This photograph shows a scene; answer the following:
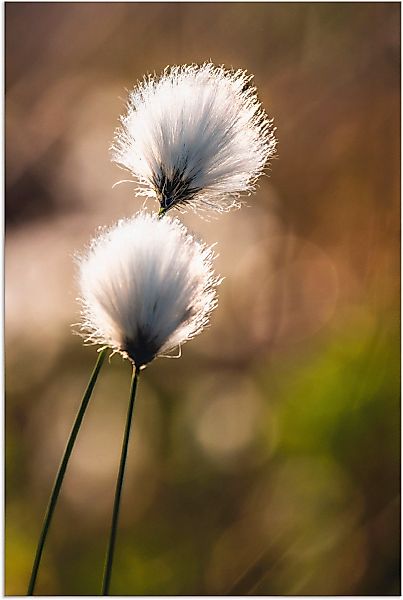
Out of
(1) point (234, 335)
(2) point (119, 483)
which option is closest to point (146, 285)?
(2) point (119, 483)

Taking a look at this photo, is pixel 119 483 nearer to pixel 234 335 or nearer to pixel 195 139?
pixel 195 139

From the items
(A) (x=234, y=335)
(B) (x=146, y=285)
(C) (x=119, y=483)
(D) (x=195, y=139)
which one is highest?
(A) (x=234, y=335)

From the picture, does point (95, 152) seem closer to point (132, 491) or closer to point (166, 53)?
point (166, 53)

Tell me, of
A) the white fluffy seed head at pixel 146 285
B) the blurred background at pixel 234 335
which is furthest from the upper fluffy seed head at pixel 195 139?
the blurred background at pixel 234 335

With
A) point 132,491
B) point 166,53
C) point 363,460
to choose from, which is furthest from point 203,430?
point 166,53

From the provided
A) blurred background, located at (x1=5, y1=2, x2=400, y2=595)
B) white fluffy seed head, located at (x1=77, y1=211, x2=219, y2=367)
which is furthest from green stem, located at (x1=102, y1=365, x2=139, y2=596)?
blurred background, located at (x1=5, y1=2, x2=400, y2=595)

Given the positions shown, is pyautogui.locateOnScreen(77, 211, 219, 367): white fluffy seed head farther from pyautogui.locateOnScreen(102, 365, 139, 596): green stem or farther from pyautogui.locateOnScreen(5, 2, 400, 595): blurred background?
pyautogui.locateOnScreen(5, 2, 400, 595): blurred background

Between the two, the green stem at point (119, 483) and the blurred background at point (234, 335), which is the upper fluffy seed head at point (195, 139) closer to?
the green stem at point (119, 483)
